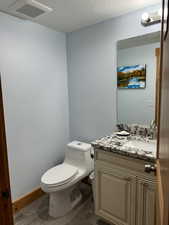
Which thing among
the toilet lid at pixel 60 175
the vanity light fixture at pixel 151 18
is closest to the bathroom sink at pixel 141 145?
the toilet lid at pixel 60 175

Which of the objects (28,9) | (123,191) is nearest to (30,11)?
(28,9)

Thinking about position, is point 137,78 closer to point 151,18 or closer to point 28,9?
point 151,18

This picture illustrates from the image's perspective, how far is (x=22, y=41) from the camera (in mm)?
1874

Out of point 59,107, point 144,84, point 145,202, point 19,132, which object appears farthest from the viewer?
point 59,107

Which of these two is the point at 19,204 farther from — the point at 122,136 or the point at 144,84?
the point at 144,84

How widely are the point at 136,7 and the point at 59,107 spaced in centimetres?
153

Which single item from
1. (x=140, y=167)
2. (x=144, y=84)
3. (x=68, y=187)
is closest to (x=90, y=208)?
(x=68, y=187)

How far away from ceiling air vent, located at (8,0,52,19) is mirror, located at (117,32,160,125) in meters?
0.90

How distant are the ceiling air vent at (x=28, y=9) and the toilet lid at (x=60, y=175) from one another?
176 centimetres

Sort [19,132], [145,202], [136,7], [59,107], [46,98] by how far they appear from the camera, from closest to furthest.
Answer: [145,202], [136,7], [19,132], [46,98], [59,107]

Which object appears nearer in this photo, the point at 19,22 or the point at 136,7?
the point at 136,7

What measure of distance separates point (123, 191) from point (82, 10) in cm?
184

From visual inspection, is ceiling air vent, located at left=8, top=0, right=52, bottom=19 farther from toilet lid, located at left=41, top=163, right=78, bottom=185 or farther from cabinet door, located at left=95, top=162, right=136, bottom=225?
toilet lid, located at left=41, top=163, right=78, bottom=185

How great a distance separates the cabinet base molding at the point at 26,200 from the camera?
1.91 meters
